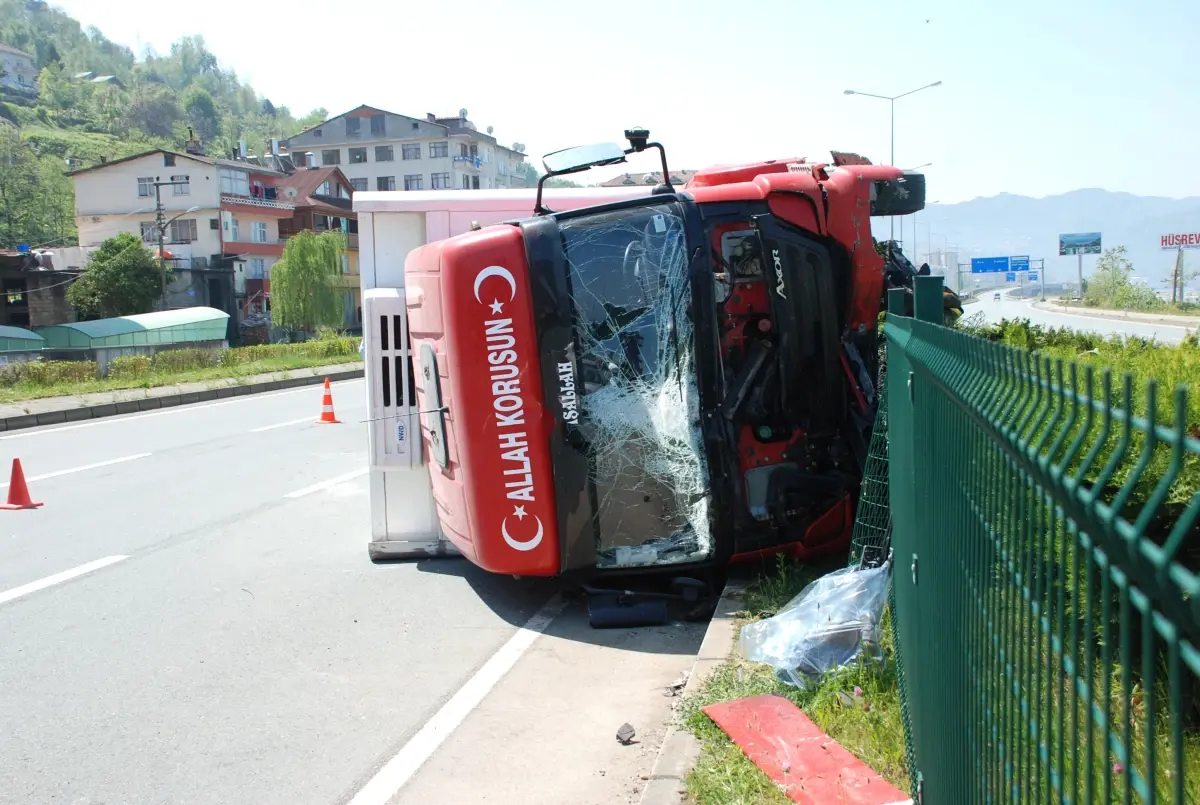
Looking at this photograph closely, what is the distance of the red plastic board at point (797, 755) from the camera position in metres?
3.72

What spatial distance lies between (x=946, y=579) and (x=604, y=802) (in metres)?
2.05

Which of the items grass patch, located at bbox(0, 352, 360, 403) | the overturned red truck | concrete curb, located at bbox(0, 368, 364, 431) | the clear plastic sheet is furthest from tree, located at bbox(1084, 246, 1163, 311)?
the clear plastic sheet

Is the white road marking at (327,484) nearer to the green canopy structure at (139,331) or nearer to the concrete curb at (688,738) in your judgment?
the concrete curb at (688,738)

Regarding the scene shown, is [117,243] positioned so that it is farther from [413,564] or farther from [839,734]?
[839,734]

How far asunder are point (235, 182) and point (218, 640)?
231 ft

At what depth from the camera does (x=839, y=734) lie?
4.20 meters

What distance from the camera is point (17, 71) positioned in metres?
191

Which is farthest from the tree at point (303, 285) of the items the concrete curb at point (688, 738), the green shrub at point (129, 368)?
the concrete curb at point (688, 738)

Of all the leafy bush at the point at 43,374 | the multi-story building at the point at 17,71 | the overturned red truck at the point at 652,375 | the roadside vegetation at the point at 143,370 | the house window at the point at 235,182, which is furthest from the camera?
the multi-story building at the point at 17,71

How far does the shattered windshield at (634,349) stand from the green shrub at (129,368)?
873 inches

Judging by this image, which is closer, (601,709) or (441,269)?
(601,709)

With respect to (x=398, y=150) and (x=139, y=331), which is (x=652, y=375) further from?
(x=398, y=150)

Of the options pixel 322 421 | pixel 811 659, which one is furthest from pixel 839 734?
pixel 322 421

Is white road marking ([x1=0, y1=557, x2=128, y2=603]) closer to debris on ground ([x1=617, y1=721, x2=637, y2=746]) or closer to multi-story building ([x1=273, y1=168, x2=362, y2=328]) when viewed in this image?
debris on ground ([x1=617, y1=721, x2=637, y2=746])
